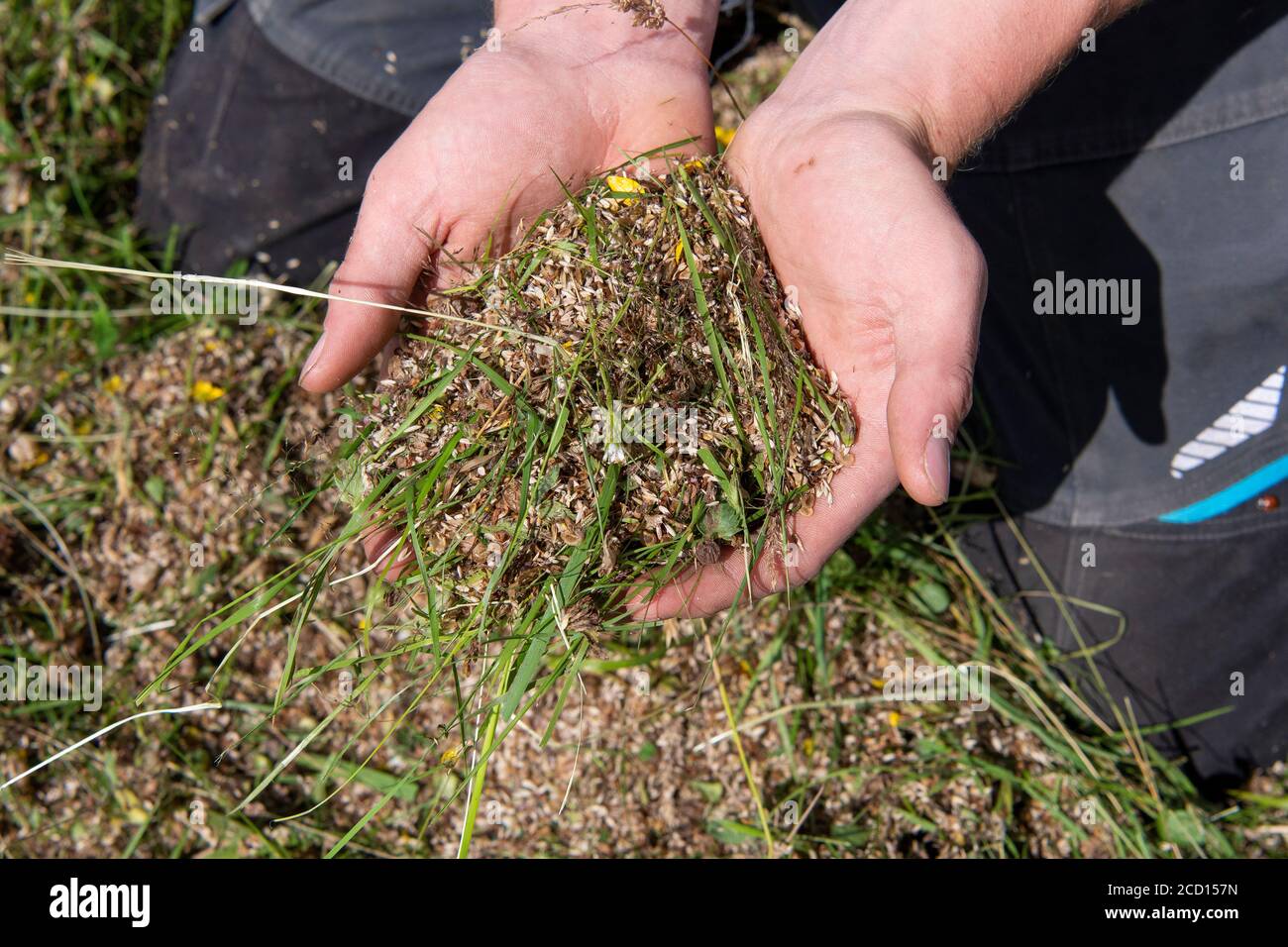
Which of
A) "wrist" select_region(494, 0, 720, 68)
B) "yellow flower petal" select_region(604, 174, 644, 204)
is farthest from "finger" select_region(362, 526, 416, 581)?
"wrist" select_region(494, 0, 720, 68)

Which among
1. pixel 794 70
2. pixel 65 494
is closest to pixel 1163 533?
pixel 794 70

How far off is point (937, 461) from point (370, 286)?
1167 mm

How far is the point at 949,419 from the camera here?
162 centimetres

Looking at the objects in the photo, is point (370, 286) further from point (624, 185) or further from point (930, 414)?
point (930, 414)

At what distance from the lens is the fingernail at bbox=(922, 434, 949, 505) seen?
162 centimetres

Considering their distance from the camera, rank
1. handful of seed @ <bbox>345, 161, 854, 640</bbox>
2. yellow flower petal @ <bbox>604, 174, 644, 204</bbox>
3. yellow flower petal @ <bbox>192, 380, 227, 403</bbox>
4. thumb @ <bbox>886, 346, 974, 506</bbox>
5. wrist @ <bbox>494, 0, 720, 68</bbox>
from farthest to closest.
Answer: yellow flower petal @ <bbox>192, 380, 227, 403</bbox>
wrist @ <bbox>494, 0, 720, 68</bbox>
yellow flower petal @ <bbox>604, 174, 644, 204</bbox>
handful of seed @ <bbox>345, 161, 854, 640</bbox>
thumb @ <bbox>886, 346, 974, 506</bbox>

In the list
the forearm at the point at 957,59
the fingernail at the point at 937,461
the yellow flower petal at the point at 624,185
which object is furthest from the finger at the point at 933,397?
the yellow flower petal at the point at 624,185

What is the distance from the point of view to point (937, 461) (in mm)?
1633

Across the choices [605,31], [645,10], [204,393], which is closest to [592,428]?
[645,10]

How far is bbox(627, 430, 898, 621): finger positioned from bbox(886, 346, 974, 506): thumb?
0.81 feet

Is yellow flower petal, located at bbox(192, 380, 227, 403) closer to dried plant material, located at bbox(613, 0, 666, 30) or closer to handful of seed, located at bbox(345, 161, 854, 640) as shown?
handful of seed, located at bbox(345, 161, 854, 640)

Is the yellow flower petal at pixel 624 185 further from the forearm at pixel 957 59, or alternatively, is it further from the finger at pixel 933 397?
the finger at pixel 933 397
